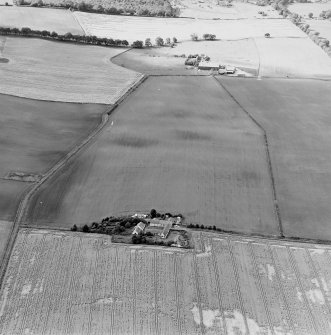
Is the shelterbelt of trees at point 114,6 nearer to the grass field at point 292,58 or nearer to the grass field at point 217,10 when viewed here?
the grass field at point 217,10

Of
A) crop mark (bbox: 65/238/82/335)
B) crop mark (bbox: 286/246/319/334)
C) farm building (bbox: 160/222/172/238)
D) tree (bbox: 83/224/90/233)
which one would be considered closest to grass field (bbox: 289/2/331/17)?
crop mark (bbox: 286/246/319/334)

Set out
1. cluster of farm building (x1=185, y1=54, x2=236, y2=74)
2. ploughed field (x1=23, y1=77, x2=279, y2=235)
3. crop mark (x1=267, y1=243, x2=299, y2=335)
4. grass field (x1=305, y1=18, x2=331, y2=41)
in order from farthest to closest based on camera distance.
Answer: grass field (x1=305, y1=18, x2=331, y2=41), cluster of farm building (x1=185, y1=54, x2=236, y2=74), ploughed field (x1=23, y1=77, x2=279, y2=235), crop mark (x1=267, y1=243, x2=299, y2=335)

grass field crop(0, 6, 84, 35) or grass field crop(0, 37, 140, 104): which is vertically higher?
grass field crop(0, 6, 84, 35)

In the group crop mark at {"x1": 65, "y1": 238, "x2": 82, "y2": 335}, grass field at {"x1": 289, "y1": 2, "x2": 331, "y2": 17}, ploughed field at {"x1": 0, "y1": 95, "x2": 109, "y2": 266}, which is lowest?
crop mark at {"x1": 65, "y1": 238, "x2": 82, "y2": 335}

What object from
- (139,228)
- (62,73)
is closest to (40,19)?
(62,73)

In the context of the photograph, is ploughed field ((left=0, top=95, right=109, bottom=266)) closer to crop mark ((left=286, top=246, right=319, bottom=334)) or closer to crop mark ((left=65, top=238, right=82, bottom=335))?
crop mark ((left=65, top=238, right=82, bottom=335))

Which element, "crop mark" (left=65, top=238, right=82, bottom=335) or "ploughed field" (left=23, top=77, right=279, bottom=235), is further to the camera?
"ploughed field" (left=23, top=77, right=279, bottom=235)

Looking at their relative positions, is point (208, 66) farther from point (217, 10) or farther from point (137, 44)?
point (217, 10)
